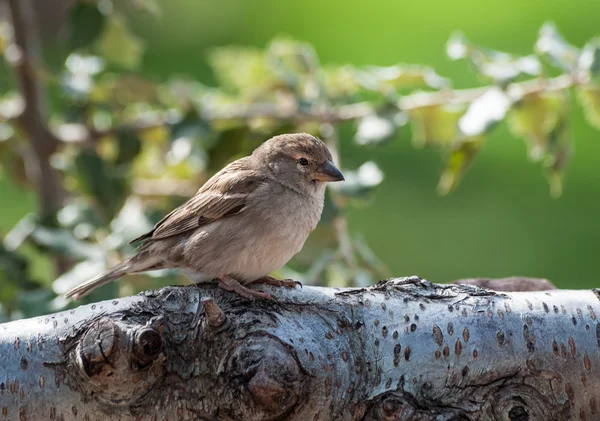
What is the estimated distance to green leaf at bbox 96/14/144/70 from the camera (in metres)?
3.45

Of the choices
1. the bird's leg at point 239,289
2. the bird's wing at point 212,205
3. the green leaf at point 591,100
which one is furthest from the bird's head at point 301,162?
the green leaf at point 591,100

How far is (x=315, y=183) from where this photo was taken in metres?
2.88

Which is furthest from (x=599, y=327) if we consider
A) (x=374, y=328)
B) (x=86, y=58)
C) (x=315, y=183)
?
(x=86, y=58)

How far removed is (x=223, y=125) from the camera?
3.50 metres

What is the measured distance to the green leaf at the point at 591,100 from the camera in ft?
8.79

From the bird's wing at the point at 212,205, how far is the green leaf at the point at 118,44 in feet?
3.18

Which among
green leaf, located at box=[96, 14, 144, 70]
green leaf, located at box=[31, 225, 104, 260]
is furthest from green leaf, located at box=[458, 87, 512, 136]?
green leaf, located at box=[96, 14, 144, 70]

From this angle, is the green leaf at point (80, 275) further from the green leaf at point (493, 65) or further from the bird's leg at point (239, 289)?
the green leaf at point (493, 65)

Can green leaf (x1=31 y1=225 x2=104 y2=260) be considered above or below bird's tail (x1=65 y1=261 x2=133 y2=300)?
above

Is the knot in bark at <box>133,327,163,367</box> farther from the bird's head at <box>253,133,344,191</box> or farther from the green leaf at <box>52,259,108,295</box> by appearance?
the bird's head at <box>253,133,344,191</box>

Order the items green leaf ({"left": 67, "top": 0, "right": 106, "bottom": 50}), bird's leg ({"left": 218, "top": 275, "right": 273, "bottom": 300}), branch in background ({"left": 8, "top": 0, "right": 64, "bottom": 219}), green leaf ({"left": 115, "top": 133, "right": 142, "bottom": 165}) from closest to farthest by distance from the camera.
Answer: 1. bird's leg ({"left": 218, "top": 275, "right": 273, "bottom": 300})
2. green leaf ({"left": 67, "top": 0, "right": 106, "bottom": 50})
3. green leaf ({"left": 115, "top": 133, "right": 142, "bottom": 165})
4. branch in background ({"left": 8, "top": 0, "right": 64, "bottom": 219})

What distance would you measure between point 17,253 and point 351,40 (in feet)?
16.0

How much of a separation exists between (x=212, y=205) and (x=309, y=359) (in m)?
0.98

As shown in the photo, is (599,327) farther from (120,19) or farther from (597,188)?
(597,188)
